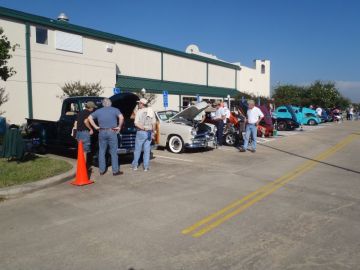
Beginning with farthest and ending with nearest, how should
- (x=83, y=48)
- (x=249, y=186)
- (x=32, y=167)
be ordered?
(x=83, y=48)
(x=32, y=167)
(x=249, y=186)

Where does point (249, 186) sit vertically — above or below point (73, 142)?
below

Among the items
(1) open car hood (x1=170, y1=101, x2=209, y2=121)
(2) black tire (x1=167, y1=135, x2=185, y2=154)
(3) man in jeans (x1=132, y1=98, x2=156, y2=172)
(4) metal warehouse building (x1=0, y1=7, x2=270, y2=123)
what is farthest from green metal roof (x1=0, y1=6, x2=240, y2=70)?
(3) man in jeans (x1=132, y1=98, x2=156, y2=172)

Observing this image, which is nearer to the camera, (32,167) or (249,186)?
(249,186)

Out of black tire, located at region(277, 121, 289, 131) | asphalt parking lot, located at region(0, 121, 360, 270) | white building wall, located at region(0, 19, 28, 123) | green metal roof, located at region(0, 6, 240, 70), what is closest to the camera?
asphalt parking lot, located at region(0, 121, 360, 270)

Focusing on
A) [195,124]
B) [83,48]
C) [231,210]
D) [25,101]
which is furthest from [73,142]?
[83,48]

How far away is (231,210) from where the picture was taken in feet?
21.6

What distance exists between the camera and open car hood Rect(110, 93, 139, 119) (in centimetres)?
1173

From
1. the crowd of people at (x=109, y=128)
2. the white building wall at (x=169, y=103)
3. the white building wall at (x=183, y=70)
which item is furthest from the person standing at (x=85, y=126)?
the white building wall at (x=183, y=70)

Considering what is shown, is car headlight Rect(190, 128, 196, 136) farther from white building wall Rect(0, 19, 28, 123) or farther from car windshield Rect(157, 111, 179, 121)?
white building wall Rect(0, 19, 28, 123)

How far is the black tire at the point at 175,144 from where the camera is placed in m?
14.1

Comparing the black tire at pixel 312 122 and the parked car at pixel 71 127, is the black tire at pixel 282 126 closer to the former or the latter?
the black tire at pixel 312 122

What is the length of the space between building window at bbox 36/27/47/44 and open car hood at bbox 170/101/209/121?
12017 millimetres

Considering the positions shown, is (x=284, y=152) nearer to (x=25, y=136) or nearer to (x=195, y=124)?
(x=195, y=124)

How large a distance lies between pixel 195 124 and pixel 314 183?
247 inches
